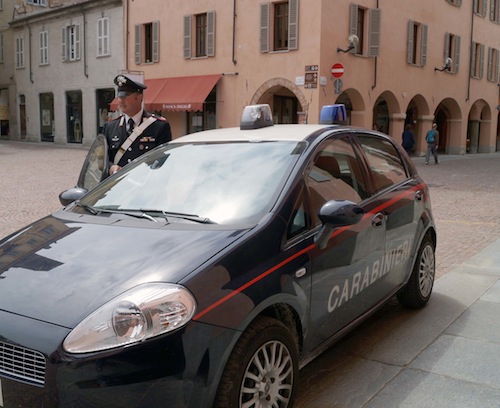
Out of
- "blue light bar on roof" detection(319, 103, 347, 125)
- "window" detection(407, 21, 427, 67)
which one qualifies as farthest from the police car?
"window" detection(407, 21, 427, 67)

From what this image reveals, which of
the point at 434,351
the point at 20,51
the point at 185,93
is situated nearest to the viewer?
the point at 434,351

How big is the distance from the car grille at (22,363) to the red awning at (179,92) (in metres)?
22.3

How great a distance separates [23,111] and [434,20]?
24.6 m

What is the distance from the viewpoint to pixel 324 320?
10.9ft

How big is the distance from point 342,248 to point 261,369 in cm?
105

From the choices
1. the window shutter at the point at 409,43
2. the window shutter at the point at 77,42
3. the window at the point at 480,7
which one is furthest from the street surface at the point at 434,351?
the window at the point at 480,7

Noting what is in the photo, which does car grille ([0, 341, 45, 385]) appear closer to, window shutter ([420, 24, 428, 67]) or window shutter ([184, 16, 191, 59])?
window shutter ([184, 16, 191, 59])

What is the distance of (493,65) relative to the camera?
34844 mm

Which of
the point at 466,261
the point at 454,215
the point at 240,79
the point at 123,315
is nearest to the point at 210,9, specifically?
the point at 240,79

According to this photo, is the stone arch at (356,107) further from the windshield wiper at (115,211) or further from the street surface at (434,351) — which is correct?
the windshield wiper at (115,211)

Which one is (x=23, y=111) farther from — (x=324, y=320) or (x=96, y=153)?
(x=324, y=320)

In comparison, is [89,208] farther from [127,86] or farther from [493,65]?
[493,65]

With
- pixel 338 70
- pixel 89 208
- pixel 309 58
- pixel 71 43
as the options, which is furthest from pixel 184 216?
pixel 71 43

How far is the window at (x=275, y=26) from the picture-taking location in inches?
882
